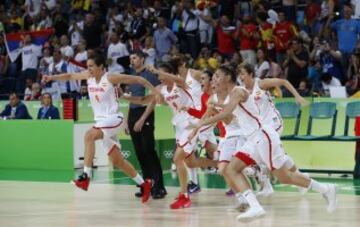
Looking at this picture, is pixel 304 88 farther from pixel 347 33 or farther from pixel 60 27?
pixel 60 27

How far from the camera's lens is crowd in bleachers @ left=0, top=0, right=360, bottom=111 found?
2119 centimetres

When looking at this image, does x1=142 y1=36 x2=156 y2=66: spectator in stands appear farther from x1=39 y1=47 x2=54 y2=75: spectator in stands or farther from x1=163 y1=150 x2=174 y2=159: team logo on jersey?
x1=163 y1=150 x2=174 y2=159: team logo on jersey

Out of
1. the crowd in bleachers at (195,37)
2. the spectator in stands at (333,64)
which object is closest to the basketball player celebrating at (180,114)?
the crowd in bleachers at (195,37)

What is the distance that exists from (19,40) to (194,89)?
14134 millimetres

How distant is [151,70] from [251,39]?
10.0m

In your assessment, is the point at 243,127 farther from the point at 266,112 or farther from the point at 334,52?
the point at 334,52

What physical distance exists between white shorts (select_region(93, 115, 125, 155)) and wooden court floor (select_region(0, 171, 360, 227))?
0.85 meters

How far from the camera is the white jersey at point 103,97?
13289 mm

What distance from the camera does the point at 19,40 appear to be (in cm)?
2683

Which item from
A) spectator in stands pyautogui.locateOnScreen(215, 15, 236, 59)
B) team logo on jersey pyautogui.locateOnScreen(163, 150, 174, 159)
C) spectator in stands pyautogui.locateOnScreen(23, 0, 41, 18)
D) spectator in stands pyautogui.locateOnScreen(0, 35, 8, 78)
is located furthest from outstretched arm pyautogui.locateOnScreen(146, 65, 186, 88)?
spectator in stands pyautogui.locateOnScreen(23, 0, 41, 18)

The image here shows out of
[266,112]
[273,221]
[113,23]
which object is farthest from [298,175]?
[113,23]

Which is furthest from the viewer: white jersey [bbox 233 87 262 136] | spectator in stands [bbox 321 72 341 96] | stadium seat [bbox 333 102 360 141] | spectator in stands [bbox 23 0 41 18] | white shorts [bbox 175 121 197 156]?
spectator in stands [bbox 23 0 41 18]

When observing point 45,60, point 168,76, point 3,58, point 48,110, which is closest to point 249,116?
point 168,76

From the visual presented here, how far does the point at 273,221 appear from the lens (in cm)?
1122
